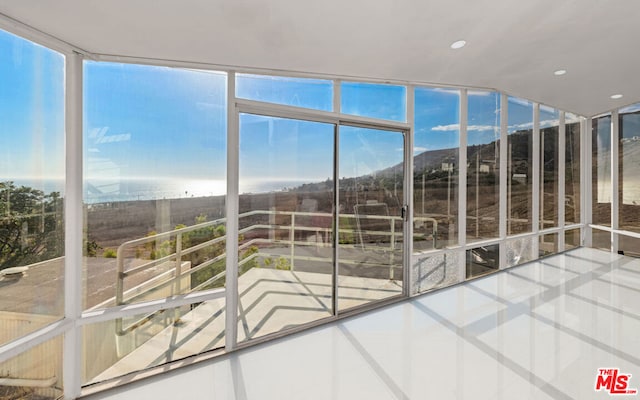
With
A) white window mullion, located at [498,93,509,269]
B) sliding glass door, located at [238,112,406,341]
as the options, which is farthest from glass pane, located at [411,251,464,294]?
white window mullion, located at [498,93,509,269]

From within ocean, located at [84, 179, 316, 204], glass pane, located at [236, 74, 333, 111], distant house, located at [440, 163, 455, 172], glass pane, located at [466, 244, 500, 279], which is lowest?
glass pane, located at [466, 244, 500, 279]

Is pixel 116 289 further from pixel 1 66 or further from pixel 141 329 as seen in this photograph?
pixel 1 66

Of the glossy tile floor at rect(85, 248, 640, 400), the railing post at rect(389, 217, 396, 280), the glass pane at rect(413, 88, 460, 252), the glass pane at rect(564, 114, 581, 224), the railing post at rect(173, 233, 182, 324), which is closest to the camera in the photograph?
the glossy tile floor at rect(85, 248, 640, 400)

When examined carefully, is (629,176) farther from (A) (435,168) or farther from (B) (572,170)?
(A) (435,168)

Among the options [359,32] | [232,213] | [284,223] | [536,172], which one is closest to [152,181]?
[232,213]

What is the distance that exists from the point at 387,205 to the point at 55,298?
3.34m

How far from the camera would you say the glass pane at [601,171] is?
655 centimetres

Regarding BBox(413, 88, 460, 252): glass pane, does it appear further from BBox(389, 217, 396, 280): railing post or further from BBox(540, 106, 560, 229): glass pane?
BBox(540, 106, 560, 229): glass pane

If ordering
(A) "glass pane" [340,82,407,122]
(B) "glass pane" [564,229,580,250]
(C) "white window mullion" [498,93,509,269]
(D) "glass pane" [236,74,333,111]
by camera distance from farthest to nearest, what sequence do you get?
(B) "glass pane" [564,229,580,250] < (C) "white window mullion" [498,93,509,269] < (A) "glass pane" [340,82,407,122] < (D) "glass pane" [236,74,333,111]

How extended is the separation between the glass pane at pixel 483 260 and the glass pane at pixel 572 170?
106 inches

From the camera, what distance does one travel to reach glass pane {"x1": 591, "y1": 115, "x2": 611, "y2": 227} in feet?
21.5

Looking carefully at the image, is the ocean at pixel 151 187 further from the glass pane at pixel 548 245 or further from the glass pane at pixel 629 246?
the glass pane at pixel 629 246

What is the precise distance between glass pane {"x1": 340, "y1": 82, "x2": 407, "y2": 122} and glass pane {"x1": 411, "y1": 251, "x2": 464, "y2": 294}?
1.92m

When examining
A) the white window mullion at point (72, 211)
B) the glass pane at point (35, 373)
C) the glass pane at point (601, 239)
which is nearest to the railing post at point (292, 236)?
the white window mullion at point (72, 211)
